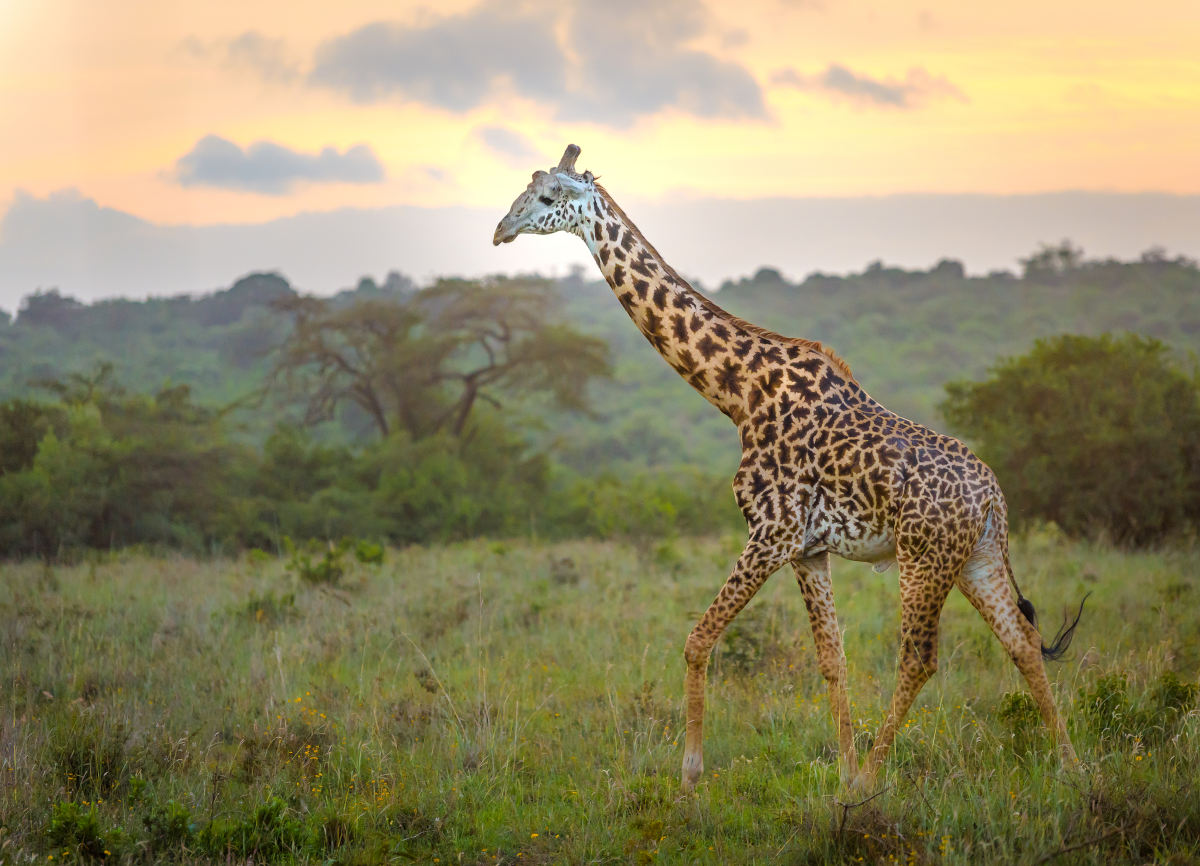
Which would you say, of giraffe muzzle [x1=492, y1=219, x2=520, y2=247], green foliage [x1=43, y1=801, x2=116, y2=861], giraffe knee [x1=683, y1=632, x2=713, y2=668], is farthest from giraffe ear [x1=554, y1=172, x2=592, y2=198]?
green foliage [x1=43, y1=801, x2=116, y2=861]

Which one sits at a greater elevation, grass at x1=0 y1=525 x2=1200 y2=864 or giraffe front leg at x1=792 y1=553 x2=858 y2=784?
giraffe front leg at x1=792 y1=553 x2=858 y2=784

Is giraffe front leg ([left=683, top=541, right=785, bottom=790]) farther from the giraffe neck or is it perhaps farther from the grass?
the giraffe neck

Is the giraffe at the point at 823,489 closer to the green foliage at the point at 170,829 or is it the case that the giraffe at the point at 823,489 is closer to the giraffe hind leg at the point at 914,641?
the giraffe hind leg at the point at 914,641

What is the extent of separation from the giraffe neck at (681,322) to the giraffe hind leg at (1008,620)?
1.42 m

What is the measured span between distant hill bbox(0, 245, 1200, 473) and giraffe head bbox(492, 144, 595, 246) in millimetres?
17928

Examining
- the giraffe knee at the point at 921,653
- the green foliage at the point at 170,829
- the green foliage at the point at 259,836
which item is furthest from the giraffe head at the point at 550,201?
the green foliage at the point at 170,829

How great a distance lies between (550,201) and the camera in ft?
18.5

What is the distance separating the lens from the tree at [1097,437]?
13.6 m

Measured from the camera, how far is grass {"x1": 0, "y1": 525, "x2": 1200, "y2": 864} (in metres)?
4.43

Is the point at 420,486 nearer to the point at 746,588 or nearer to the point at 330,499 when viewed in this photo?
the point at 330,499

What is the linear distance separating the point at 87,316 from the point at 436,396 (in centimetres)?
1683

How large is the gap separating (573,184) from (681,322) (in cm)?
96

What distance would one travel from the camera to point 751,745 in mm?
5938

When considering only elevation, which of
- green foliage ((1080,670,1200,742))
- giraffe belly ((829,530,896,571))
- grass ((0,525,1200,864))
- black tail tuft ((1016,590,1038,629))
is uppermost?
giraffe belly ((829,530,896,571))
